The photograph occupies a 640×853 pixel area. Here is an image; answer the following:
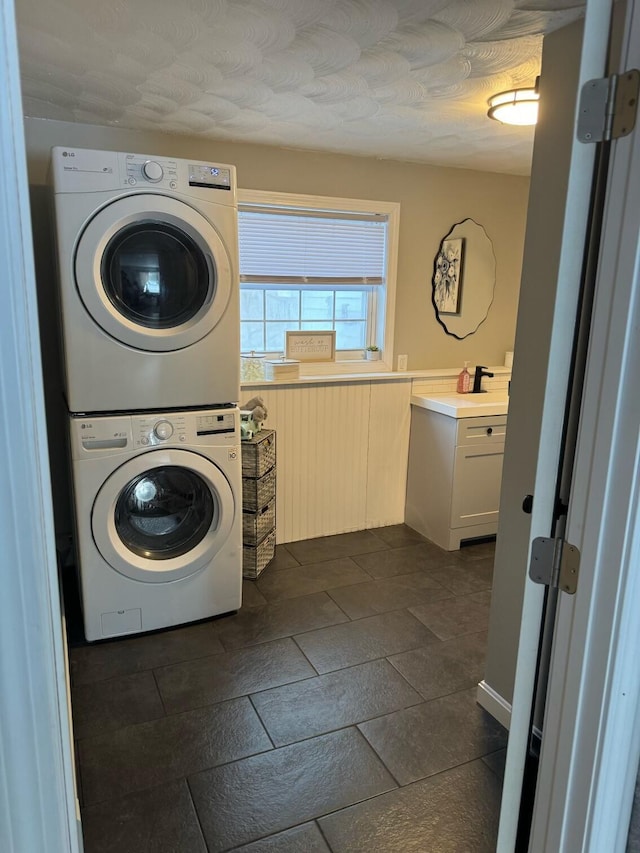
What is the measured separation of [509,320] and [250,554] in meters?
2.43

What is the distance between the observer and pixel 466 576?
3221 millimetres

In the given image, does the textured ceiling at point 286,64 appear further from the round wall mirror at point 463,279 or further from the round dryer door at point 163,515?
the round dryer door at point 163,515

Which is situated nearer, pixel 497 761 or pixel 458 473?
pixel 497 761

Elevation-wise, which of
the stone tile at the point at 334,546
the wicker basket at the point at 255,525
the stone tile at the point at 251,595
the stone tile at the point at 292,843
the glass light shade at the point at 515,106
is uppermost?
the glass light shade at the point at 515,106

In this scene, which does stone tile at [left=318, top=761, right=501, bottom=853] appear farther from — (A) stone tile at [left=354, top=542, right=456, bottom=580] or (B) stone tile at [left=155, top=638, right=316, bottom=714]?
(A) stone tile at [left=354, top=542, right=456, bottom=580]

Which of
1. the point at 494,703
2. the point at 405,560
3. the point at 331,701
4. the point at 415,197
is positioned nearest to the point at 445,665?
the point at 494,703

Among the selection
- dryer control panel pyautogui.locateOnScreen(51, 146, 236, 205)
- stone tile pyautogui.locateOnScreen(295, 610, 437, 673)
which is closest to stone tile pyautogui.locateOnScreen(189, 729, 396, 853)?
stone tile pyautogui.locateOnScreen(295, 610, 437, 673)

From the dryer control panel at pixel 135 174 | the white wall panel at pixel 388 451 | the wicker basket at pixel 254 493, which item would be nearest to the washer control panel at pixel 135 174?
the dryer control panel at pixel 135 174

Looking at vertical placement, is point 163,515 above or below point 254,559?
above

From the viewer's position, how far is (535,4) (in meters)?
1.56

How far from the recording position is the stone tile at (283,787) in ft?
5.54

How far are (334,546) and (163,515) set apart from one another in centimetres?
124

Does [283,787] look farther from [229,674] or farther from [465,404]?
[465,404]

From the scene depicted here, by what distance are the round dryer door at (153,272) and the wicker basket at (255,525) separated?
3.39 feet
